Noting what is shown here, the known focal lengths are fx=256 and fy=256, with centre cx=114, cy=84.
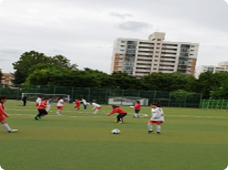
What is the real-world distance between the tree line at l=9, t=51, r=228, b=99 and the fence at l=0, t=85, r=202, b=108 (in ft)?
12.1

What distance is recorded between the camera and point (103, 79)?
54.0 m

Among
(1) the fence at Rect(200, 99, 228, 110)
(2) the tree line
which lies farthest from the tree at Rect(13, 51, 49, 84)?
(1) the fence at Rect(200, 99, 228, 110)

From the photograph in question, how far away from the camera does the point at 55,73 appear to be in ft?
160

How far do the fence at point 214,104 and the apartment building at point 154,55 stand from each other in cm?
7741

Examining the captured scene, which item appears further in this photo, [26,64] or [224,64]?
[224,64]

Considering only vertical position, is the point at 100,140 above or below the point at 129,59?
below

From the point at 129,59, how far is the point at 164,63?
17103 mm

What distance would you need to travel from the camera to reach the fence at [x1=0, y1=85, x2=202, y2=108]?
138 feet

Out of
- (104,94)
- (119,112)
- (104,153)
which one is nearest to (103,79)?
(104,94)

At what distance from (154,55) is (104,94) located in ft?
273

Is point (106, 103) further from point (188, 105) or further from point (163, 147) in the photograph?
point (163, 147)

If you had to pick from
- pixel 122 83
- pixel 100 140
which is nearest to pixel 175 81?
pixel 122 83

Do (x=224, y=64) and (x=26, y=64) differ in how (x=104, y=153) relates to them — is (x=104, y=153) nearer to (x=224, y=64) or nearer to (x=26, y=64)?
(x=26, y=64)

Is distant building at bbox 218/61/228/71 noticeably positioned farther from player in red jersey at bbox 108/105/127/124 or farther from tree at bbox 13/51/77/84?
player in red jersey at bbox 108/105/127/124
